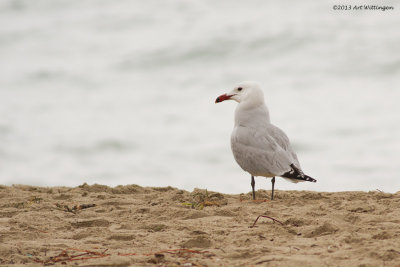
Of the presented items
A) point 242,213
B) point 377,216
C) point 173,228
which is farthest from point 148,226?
point 377,216

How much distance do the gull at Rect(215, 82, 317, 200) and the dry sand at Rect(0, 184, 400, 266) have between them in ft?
0.84

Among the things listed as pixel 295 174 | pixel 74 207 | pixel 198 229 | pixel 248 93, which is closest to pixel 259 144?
pixel 295 174

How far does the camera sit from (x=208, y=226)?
14.0 feet

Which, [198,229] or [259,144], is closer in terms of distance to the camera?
[198,229]

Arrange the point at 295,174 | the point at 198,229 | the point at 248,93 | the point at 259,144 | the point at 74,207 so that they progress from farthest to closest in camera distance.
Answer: the point at 248,93 → the point at 259,144 → the point at 295,174 → the point at 74,207 → the point at 198,229

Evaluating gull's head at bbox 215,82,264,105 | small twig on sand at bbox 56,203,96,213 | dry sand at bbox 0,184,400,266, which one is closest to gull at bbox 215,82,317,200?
gull's head at bbox 215,82,264,105

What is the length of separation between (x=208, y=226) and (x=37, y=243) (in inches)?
44.4

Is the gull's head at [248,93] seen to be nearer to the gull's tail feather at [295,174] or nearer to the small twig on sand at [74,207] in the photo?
the gull's tail feather at [295,174]

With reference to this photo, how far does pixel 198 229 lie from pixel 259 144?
1583mm

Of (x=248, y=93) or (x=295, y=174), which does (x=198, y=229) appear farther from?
(x=248, y=93)

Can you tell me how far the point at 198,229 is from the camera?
13.7 ft

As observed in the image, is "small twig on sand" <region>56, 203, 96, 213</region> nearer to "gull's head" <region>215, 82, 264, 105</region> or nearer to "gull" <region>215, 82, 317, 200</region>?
"gull" <region>215, 82, 317, 200</region>

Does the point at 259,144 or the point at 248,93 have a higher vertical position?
the point at 248,93

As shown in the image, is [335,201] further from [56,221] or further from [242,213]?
[56,221]
